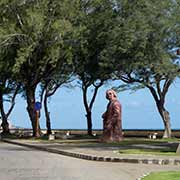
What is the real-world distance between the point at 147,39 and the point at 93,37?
5.24m

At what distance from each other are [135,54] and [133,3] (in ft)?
13.4

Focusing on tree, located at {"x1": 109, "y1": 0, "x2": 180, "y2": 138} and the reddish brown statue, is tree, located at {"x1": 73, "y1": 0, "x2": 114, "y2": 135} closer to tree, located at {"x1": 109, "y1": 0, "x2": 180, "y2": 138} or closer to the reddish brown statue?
tree, located at {"x1": 109, "y1": 0, "x2": 180, "y2": 138}

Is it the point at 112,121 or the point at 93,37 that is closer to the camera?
the point at 112,121

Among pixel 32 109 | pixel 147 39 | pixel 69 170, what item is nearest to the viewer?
pixel 69 170

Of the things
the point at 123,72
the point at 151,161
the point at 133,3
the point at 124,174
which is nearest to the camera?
the point at 124,174

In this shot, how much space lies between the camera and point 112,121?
40.8 metres

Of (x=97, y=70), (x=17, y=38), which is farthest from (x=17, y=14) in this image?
(x=97, y=70)

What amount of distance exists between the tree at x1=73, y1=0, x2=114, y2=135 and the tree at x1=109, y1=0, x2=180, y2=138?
121 cm

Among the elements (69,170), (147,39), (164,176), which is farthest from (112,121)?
(164,176)

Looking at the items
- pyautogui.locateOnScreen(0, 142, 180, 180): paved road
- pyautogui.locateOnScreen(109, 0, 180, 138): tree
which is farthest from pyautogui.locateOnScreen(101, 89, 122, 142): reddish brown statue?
pyautogui.locateOnScreen(0, 142, 180, 180): paved road

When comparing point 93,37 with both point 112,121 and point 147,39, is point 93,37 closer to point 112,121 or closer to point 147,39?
point 147,39

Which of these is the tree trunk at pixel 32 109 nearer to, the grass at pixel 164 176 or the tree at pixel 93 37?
the tree at pixel 93 37

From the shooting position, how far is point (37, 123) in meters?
51.8

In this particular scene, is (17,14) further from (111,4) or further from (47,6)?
(111,4)
